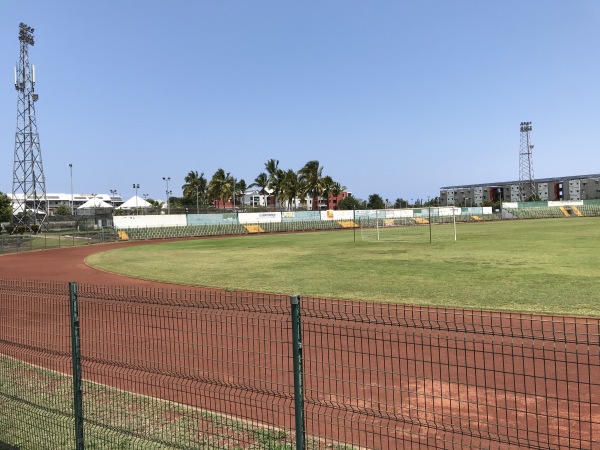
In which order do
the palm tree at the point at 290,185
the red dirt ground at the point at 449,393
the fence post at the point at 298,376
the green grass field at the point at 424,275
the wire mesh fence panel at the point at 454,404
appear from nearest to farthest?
1. the fence post at the point at 298,376
2. the wire mesh fence panel at the point at 454,404
3. the red dirt ground at the point at 449,393
4. the green grass field at the point at 424,275
5. the palm tree at the point at 290,185

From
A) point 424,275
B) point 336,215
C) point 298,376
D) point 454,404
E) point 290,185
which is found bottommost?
point 454,404

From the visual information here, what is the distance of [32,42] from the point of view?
6975 centimetres

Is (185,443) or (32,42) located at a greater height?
(32,42)

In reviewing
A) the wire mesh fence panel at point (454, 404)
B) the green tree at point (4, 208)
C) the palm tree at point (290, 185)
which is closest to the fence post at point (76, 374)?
the wire mesh fence panel at point (454, 404)

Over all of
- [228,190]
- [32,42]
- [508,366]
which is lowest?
[508,366]

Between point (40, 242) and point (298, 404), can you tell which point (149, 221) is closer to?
point (40, 242)

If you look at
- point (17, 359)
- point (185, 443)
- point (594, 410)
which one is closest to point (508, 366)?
point (594, 410)

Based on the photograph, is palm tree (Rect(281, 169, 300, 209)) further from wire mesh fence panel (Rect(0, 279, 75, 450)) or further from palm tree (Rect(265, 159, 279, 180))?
wire mesh fence panel (Rect(0, 279, 75, 450))

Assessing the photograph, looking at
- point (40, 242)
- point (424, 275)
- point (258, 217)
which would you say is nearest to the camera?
point (424, 275)

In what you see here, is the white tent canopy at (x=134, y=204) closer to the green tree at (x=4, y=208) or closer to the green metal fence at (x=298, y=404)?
the green tree at (x=4, y=208)

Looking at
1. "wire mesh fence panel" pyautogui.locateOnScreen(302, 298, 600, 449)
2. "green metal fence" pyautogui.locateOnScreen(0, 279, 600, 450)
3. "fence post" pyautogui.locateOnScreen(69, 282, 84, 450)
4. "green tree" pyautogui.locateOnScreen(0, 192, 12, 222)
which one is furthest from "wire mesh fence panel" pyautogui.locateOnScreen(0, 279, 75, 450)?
"green tree" pyautogui.locateOnScreen(0, 192, 12, 222)

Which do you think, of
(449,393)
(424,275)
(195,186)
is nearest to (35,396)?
(449,393)

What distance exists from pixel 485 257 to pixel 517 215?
84.3 m

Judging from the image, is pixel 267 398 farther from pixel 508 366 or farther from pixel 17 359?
pixel 17 359
